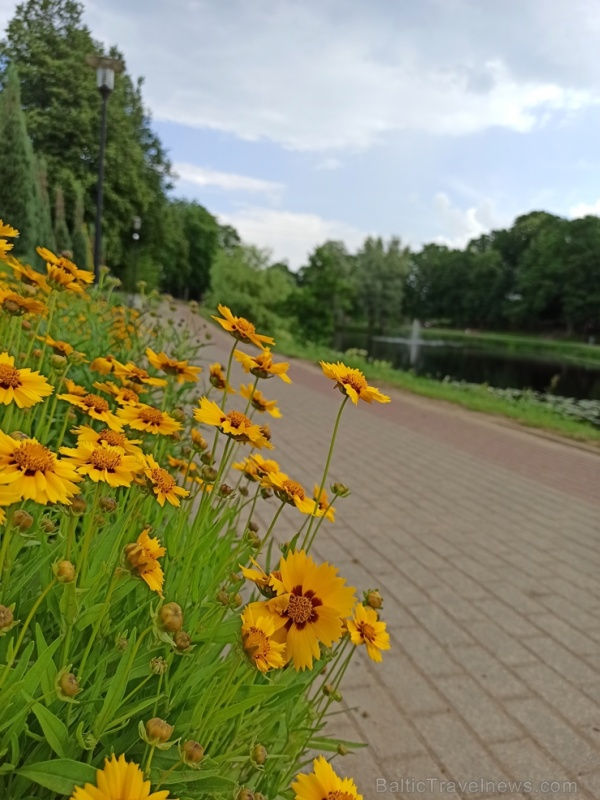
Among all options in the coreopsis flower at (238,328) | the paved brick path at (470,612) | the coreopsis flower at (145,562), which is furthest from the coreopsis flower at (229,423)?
the paved brick path at (470,612)

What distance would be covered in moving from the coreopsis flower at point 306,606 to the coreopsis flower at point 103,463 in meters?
0.29

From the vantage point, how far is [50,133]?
1878cm

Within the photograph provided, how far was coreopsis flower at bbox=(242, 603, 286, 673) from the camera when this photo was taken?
83 cm

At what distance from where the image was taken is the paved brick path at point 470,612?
2076 mm

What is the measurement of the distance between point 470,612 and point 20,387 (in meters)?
2.72

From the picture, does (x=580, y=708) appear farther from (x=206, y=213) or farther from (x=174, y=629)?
(x=206, y=213)

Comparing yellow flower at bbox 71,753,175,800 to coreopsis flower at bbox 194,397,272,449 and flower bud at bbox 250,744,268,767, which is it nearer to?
flower bud at bbox 250,744,268,767

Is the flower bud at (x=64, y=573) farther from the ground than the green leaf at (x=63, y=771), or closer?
farther from the ground

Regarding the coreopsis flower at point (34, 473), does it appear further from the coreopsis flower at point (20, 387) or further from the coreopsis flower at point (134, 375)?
the coreopsis flower at point (134, 375)

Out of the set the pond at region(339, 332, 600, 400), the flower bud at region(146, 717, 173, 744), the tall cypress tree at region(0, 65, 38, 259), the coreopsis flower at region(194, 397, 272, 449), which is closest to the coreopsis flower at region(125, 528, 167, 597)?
the flower bud at region(146, 717, 173, 744)

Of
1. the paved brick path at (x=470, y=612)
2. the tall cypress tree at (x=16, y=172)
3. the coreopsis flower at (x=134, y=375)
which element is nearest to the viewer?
the coreopsis flower at (x=134, y=375)

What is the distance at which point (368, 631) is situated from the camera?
1.29 m

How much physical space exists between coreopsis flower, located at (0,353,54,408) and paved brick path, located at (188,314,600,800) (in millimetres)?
1584

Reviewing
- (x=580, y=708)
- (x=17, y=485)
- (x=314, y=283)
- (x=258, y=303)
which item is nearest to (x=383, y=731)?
(x=580, y=708)
